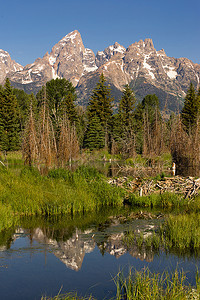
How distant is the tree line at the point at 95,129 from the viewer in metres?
28.9

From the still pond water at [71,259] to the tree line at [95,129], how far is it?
12.5 metres

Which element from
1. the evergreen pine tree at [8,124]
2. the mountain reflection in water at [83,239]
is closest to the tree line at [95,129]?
the evergreen pine tree at [8,124]

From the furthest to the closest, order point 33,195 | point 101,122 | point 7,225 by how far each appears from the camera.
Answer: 1. point 101,122
2. point 33,195
3. point 7,225

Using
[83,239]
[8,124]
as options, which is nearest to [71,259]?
[83,239]

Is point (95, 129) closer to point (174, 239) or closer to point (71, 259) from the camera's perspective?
point (174, 239)

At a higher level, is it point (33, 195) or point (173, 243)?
point (33, 195)

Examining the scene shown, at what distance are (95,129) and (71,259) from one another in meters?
51.1

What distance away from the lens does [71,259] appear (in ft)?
29.5

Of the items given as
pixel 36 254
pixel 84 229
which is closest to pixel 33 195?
pixel 84 229

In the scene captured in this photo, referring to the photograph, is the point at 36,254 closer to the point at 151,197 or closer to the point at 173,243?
the point at 173,243

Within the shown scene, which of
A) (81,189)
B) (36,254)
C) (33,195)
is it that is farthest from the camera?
(81,189)

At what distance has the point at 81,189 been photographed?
16.0 meters

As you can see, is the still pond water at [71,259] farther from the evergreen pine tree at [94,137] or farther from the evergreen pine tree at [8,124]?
the evergreen pine tree at [94,137]

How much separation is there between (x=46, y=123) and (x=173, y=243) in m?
17.4
